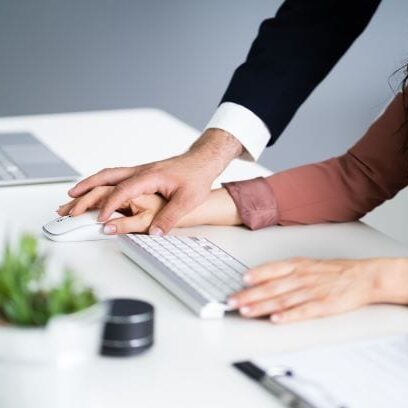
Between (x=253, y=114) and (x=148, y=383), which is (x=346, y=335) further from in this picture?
(x=253, y=114)

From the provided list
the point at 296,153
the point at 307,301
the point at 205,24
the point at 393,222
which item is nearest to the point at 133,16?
the point at 205,24

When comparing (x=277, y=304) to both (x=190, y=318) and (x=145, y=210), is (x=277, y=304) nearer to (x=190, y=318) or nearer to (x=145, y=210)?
(x=190, y=318)

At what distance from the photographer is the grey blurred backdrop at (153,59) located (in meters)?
4.18

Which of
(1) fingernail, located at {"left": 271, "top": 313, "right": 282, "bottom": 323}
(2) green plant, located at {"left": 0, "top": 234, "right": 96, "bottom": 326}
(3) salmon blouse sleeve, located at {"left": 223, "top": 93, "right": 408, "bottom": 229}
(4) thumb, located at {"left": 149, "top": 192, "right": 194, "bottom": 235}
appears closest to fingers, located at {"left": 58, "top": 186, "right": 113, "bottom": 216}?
(4) thumb, located at {"left": 149, "top": 192, "right": 194, "bottom": 235}

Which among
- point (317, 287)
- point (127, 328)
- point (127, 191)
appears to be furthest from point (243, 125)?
point (127, 328)

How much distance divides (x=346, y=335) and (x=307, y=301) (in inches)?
3.0

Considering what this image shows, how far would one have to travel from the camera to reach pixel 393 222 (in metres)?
2.32

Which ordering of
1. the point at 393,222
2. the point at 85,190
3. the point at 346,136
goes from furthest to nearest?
the point at 346,136
the point at 393,222
the point at 85,190

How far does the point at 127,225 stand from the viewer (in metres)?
1.56

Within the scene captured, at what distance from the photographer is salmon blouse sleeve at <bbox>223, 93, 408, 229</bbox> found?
1.71 metres

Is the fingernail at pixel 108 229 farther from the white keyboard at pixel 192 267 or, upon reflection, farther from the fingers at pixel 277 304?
the fingers at pixel 277 304

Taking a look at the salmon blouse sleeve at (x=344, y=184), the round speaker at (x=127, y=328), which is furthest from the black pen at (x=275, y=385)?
the salmon blouse sleeve at (x=344, y=184)

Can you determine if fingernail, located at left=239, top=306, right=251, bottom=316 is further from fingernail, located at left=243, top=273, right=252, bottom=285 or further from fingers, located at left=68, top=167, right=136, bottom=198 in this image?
fingers, located at left=68, top=167, right=136, bottom=198

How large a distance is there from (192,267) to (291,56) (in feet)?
2.01
